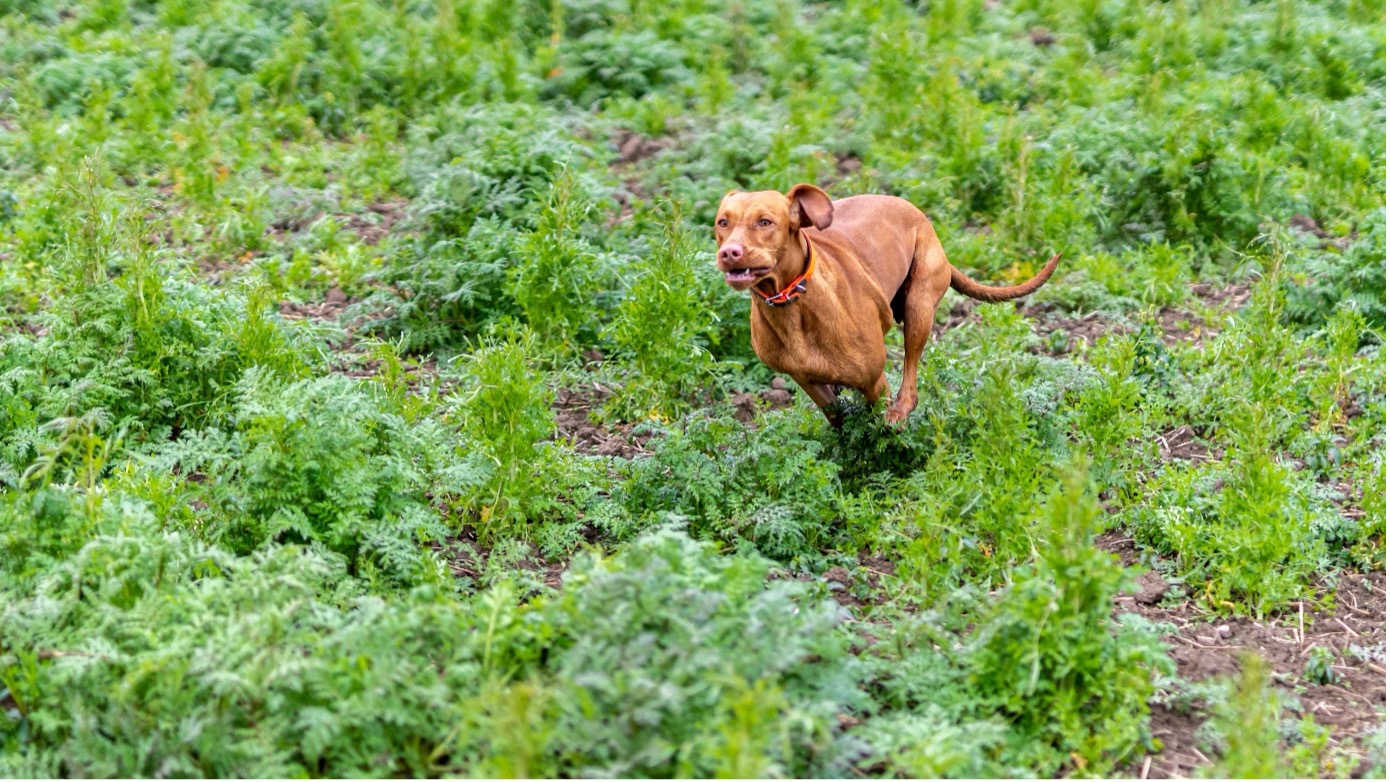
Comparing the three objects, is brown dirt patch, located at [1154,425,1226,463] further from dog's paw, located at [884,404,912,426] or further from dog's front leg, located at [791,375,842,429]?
dog's front leg, located at [791,375,842,429]

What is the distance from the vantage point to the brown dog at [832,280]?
543cm

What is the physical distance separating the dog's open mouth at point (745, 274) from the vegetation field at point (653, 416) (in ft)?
2.48

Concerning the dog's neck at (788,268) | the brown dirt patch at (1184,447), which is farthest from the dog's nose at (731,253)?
the brown dirt patch at (1184,447)

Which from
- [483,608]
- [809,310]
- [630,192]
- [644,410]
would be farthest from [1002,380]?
[630,192]

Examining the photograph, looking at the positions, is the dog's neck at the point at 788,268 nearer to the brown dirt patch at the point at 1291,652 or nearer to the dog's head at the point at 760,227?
the dog's head at the point at 760,227

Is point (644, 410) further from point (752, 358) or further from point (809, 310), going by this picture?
point (809, 310)

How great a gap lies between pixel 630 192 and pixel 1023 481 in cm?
451

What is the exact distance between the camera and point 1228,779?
379 cm

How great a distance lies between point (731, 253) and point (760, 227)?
9.2 inches

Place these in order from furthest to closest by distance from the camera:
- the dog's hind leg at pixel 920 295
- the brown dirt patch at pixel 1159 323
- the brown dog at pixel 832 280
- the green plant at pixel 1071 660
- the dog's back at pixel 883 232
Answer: the brown dirt patch at pixel 1159 323, the dog's hind leg at pixel 920 295, the dog's back at pixel 883 232, the brown dog at pixel 832 280, the green plant at pixel 1071 660

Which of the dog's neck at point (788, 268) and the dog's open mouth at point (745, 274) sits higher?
the dog's open mouth at point (745, 274)

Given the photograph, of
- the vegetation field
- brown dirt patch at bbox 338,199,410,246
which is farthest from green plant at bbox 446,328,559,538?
brown dirt patch at bbox 338,199,410,246

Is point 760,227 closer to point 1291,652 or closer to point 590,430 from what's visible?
point 590,430

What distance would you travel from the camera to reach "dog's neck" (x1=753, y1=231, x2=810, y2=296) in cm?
554
